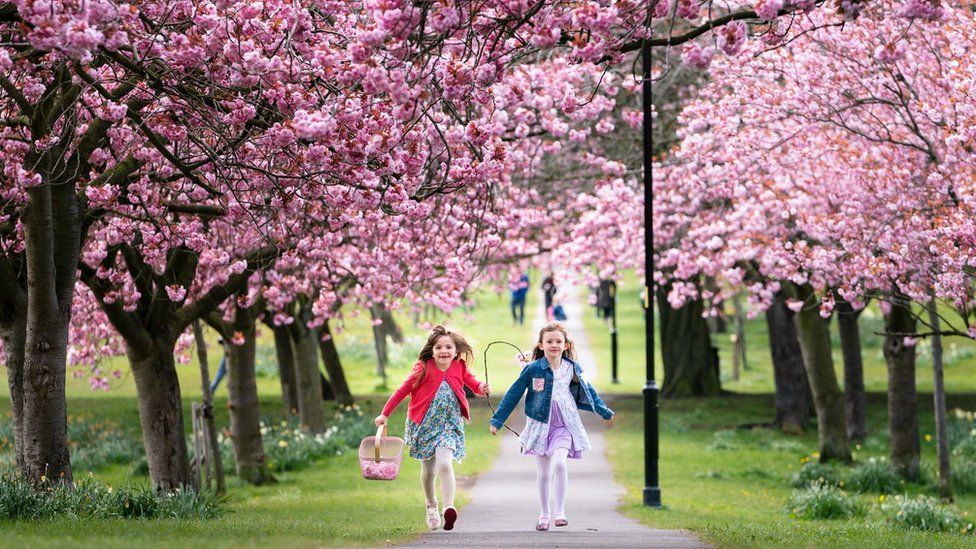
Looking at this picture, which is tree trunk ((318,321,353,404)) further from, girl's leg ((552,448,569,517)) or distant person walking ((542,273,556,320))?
girl's leg ((552,448,569,517))

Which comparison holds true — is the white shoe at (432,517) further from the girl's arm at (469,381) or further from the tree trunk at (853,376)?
the tree trunk at (853,376)

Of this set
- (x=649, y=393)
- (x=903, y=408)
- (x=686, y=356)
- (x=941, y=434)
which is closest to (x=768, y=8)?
(x=649, y=393)

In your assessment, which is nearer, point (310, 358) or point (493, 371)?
point (310, 358)

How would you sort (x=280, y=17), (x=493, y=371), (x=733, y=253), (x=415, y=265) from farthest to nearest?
(x=493, y=371)
(x=733, y=253)
(x=415, y=265)
(x=280, y=17)

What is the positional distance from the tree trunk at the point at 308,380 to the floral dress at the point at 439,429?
13.0 meters

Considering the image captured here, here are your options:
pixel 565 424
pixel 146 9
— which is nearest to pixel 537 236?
pixel 565 424

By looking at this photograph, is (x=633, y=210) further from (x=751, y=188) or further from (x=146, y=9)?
(x=146, y=9)

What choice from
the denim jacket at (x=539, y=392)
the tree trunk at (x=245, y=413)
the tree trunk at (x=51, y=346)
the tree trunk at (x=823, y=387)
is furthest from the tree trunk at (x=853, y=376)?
the tree trunk at (x=51, y=346)

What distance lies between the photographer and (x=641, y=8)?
315 inches

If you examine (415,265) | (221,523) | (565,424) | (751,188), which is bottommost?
(221,523)

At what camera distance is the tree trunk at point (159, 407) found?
556 inches

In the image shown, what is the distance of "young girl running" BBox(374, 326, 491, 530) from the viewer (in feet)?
34.7

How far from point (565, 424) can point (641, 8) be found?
3.92 meters

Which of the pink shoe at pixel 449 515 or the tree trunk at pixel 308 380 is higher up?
the tree trunk at pixel 308 380
